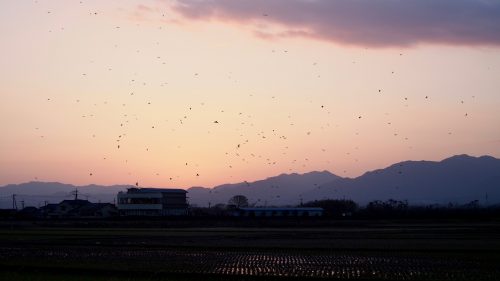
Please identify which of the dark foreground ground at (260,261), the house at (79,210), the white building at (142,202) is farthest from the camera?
the house at (79,210)

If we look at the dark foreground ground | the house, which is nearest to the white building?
the house

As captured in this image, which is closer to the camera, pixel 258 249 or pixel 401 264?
pixel 401 264

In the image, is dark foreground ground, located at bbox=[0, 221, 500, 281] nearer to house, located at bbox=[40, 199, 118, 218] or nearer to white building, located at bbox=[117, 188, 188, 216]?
white building, located at bbox=[117, 188, 188, 216]

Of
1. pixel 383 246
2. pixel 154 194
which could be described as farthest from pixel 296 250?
pixel 154 194

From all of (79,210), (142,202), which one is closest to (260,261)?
(142,202)

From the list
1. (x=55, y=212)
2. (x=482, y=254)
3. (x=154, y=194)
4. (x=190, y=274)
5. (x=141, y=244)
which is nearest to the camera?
(x=190, y=274)

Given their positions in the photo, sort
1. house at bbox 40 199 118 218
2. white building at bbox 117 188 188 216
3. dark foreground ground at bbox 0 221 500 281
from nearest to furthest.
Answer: dark foreground ground at bbox 0 221 500 281 → white building at bbox 117 188 188 216 → house at bbox 40 199 118 218

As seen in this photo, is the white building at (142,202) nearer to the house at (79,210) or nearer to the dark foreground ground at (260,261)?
the house at (79,210)

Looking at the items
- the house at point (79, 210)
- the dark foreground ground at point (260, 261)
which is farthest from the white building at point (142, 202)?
the dark foreground ground at point (260, 261)

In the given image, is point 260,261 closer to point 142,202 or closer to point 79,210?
point 142,202

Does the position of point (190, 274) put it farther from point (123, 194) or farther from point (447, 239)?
point (123, 194)

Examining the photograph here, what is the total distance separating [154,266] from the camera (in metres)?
29.5

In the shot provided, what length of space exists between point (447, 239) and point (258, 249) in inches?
545

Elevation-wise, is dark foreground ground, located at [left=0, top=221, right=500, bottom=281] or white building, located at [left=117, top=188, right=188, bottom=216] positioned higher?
white building, located at [left=117, top=188, right=188, bottom=216]
